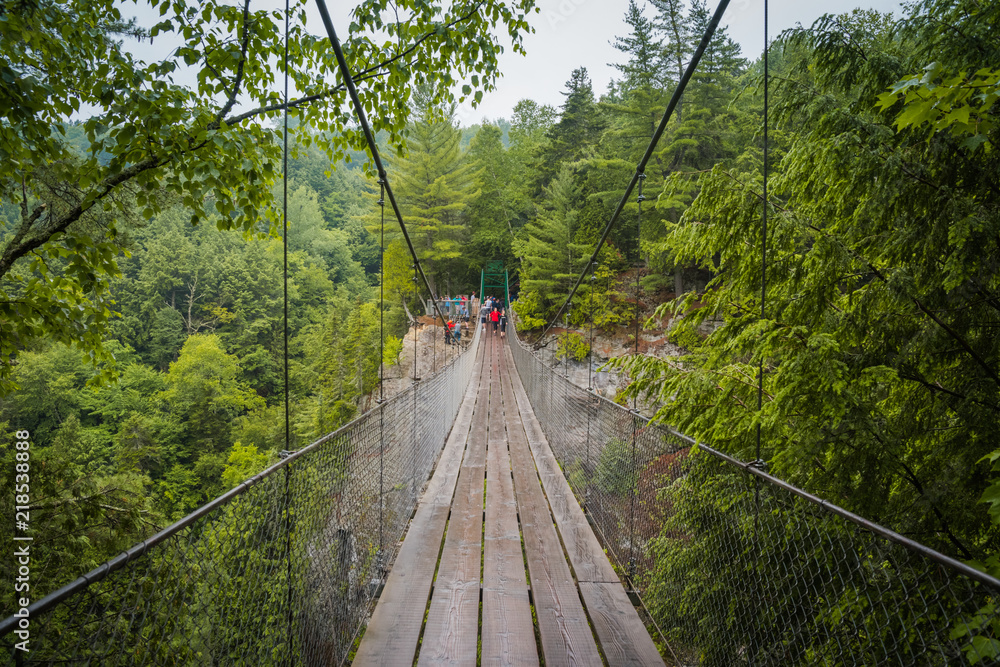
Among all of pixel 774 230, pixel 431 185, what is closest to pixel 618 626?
pixel 774 230

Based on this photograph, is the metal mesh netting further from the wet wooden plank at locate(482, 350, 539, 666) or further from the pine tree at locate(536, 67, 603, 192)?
the pine tree at locate(536, 67, 603, 192)

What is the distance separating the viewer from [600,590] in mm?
2080

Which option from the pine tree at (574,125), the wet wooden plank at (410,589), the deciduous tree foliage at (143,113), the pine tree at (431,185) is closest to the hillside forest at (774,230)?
the deciduous tree foliage at (143,113)

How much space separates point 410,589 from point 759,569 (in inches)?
56.3

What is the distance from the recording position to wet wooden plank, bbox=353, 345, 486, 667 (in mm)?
Result: 1658

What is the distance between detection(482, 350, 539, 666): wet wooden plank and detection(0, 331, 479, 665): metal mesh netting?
1.70ft

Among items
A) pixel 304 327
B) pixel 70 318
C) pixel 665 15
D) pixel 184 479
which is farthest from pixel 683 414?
pixel 304 327

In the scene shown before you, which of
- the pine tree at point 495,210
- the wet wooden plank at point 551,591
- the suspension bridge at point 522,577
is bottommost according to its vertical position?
the wet wooden plank at point 551,591

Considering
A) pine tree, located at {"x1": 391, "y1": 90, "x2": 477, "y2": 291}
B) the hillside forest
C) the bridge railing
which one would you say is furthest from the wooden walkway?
pine tree, located at {"x1": 391, "y1": 90, "x2": 477, "y2": 291}

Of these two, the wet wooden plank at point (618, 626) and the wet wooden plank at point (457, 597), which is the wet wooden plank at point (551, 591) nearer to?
the wet wooden plank at point (618, 626)

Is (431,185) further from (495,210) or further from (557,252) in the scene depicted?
(557,252)

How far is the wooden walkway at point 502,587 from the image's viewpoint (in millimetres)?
1679

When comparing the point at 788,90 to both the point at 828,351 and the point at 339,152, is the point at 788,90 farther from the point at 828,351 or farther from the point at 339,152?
the point at 339,152

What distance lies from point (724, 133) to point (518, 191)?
11708 mm
